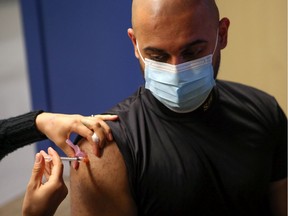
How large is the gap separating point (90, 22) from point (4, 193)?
1238mm

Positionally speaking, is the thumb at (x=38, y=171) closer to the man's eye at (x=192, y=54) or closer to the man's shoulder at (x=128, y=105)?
the man's shoulder at (x=128, y=105)

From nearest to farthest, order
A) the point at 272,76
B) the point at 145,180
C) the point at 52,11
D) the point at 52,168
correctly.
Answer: the point at 52,168, the point at 145,180, the point at 272,76, the point at 52,11

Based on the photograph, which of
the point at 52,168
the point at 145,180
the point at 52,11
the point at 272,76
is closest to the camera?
the point at 52,168

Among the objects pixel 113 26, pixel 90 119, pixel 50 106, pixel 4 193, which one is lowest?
pixel 4 193

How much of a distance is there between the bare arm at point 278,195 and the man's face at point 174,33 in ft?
1.79

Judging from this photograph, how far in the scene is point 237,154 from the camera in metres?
1.05

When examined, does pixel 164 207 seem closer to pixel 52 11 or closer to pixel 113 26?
pixel 113 26

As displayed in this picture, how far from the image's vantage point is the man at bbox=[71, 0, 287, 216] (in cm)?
94

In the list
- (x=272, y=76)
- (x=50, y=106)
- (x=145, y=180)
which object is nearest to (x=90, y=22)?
(x=50, y=106)

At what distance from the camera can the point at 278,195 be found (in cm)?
117

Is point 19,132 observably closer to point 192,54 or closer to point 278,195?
point 192,54

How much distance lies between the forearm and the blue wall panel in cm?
103

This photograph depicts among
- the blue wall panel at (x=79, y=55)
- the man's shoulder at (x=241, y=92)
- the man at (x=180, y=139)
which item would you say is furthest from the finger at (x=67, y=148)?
the blue wall panel at (x=79, y=55)

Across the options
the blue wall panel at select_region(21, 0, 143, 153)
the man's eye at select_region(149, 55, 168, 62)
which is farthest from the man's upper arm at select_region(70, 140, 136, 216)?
the blue wall panel at select_region(21, 0, 143, 153)
